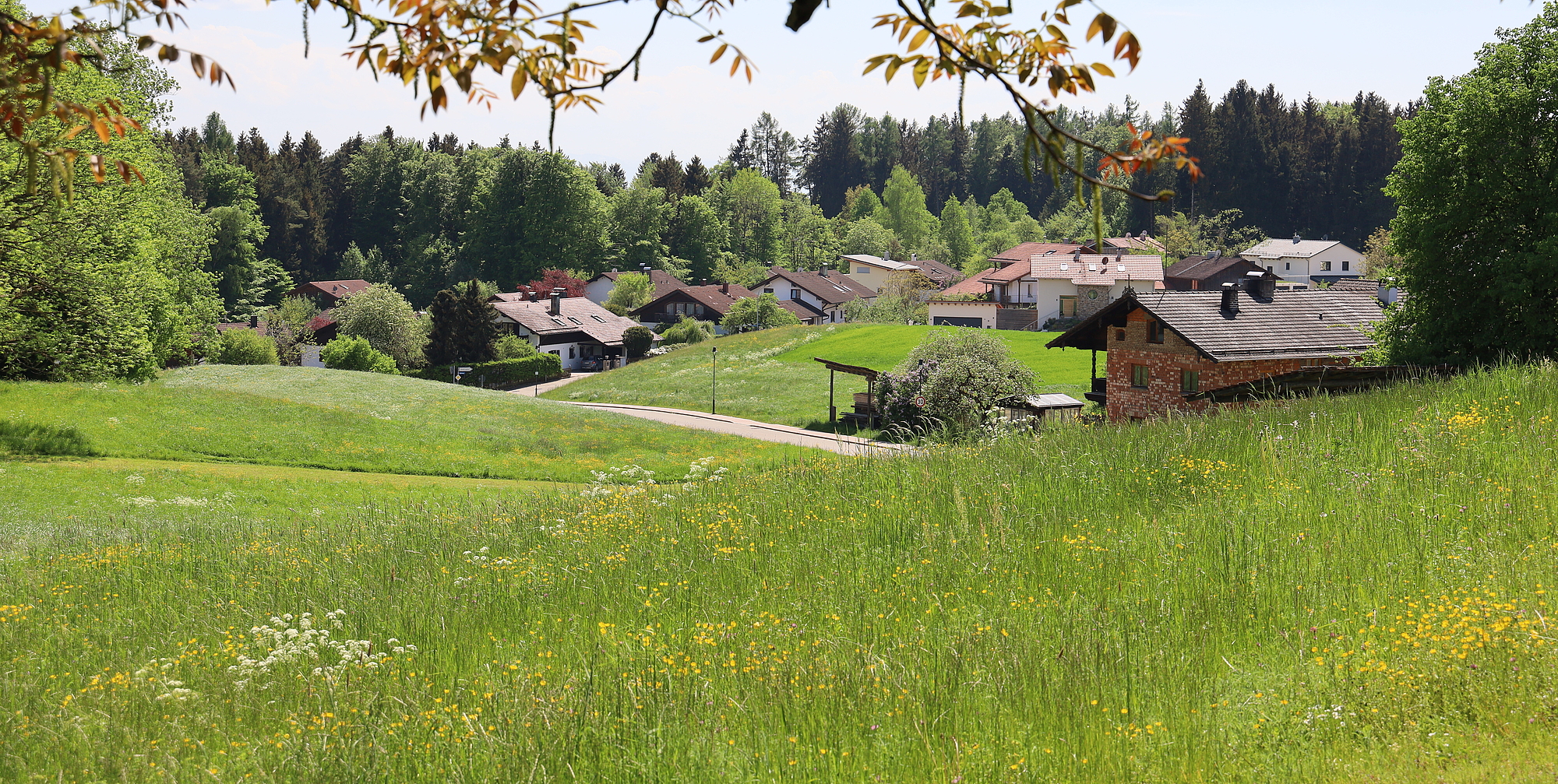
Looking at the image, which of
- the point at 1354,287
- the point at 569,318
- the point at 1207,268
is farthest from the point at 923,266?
the point at 1354,287

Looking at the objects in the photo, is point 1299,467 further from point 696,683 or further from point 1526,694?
point 696,683

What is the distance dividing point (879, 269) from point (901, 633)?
13585 cm

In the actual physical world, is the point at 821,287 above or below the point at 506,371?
above

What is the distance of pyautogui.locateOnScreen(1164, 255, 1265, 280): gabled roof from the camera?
105 metres

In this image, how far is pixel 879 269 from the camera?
14025 centimetres

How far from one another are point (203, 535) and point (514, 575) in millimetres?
8006

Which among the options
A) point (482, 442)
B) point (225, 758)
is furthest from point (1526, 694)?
point (482, 442)

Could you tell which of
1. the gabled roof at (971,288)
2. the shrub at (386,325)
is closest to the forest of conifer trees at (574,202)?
the gabled roof at (971,288)

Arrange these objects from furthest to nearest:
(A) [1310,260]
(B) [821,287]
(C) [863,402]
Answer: (A) [1310,260], (B) [821,287], (C) [863,402]

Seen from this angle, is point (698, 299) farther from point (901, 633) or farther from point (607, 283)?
point (901, 633)

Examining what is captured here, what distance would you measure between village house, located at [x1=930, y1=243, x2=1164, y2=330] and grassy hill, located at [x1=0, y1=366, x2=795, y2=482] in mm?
64034

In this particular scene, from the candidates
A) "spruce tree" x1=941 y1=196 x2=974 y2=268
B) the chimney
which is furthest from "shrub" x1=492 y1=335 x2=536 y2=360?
"spruce tree" x1=941 y1=196 x2=974 y2=268

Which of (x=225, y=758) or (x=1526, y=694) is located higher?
(x=1526, y=694)

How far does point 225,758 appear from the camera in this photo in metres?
4.98
